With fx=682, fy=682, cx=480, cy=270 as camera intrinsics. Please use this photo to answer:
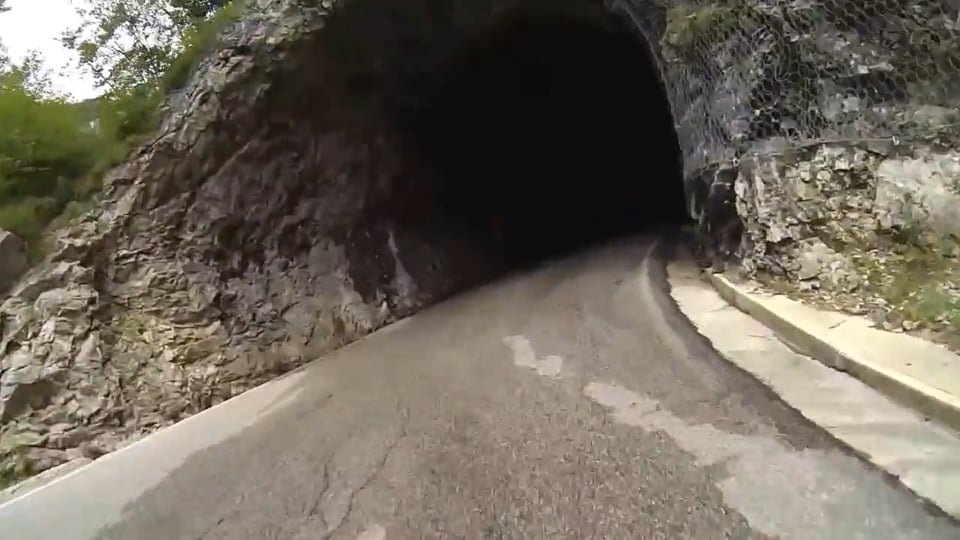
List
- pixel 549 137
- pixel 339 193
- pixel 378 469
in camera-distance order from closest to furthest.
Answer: pixel 378 469 < pixel 339 193 < pixel 549 137

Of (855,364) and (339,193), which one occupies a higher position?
(339,193)

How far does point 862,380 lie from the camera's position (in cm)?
347

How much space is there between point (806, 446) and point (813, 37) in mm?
3477

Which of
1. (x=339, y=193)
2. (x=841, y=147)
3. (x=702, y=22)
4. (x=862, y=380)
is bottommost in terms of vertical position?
(x=862, y=380)

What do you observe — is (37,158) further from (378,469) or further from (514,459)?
(514,459)

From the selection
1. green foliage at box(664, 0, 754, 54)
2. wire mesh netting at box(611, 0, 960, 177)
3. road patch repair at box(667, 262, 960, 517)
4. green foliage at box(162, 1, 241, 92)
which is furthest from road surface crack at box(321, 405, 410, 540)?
green foliage at box(162, 1, 241, 92)

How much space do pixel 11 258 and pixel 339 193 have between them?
3934 millimetres

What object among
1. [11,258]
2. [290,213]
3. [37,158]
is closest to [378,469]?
[11,258]

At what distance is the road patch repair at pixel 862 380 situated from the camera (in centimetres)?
271

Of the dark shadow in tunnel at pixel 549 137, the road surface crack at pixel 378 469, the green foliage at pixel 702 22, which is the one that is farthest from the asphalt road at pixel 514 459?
the dark shadow in tunnel at pixel 549 137

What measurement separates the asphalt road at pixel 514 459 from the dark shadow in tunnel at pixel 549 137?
5.57m

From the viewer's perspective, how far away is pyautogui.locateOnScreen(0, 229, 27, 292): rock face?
22.6 ft

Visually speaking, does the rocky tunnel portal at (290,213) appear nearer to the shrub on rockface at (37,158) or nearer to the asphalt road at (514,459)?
the shrub on rockface at (37,158)

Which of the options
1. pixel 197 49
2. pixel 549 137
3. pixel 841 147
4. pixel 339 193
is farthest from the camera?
pixel 549 137
